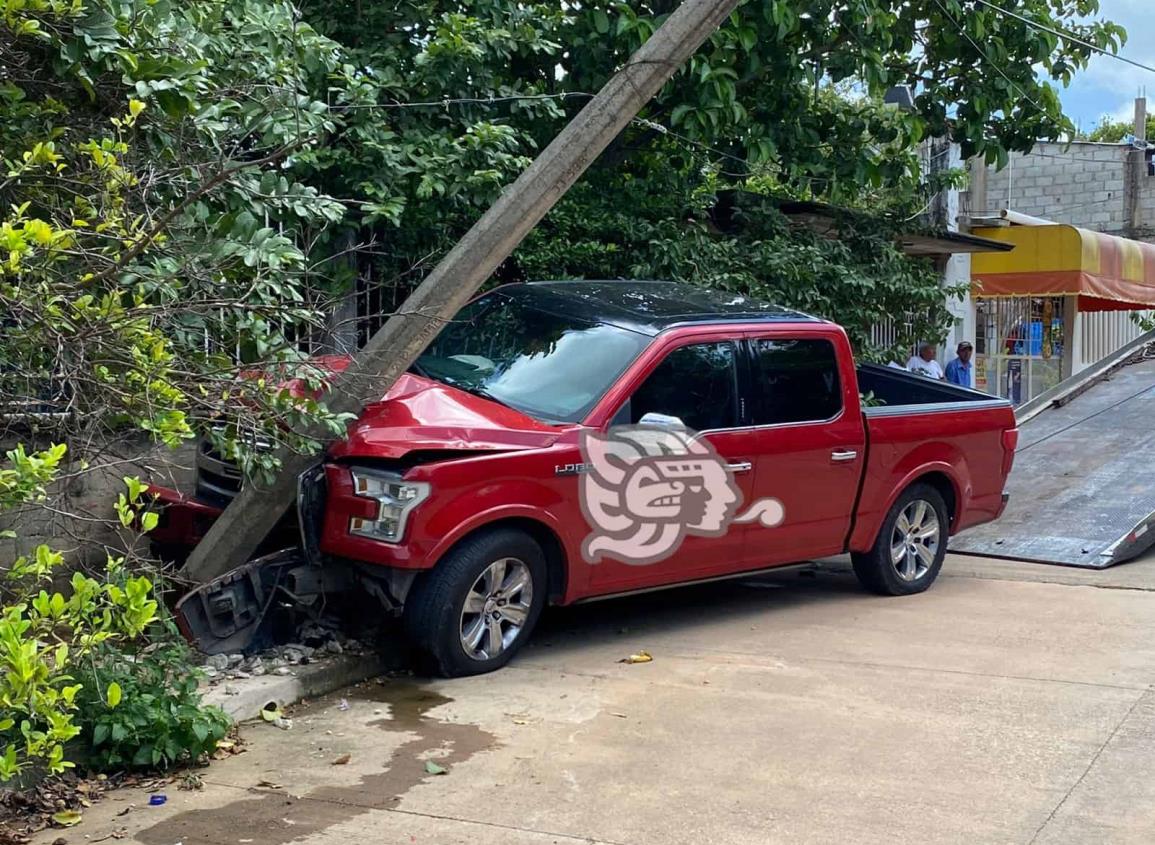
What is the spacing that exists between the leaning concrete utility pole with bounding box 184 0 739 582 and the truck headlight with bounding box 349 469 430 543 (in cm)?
35

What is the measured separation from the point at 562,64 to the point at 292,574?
586 centimetres

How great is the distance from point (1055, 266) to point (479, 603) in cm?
1532

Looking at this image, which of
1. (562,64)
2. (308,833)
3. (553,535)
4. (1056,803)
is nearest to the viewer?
(308,833)

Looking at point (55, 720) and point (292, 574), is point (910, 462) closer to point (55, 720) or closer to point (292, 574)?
point (292, 574)

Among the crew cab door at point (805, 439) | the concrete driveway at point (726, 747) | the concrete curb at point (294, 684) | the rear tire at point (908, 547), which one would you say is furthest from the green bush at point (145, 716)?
the rear tire at point (908, 547)

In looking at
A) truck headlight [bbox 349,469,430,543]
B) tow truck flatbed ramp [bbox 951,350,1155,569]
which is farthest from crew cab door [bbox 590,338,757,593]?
tow truck flatbed ramp [bbox 951,350,1155,569]

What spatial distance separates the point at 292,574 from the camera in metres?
6.37

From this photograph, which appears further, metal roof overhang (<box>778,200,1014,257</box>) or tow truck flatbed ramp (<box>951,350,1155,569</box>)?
metal roof overhang (<box>778,200,1014,257</box>)

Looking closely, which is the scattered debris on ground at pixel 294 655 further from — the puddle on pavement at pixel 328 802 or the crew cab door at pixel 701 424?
A: the crew cab door at pixel 701 424

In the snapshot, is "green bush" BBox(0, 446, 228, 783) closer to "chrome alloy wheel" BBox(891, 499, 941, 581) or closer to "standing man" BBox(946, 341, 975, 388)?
"chrome alloy wheel" BBox(891, 499, 941, 581)

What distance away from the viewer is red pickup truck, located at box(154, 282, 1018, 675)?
6.34 m

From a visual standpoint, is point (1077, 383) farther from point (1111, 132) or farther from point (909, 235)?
point (1111, 132)

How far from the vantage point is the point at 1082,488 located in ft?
41.1

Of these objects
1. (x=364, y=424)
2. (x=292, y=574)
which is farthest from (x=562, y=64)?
(x=292, y=574)
